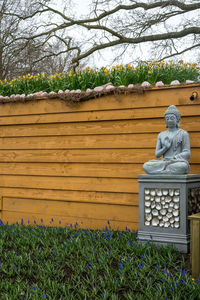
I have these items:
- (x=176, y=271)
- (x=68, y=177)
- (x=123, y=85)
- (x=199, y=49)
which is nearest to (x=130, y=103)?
(x=123, y=85)

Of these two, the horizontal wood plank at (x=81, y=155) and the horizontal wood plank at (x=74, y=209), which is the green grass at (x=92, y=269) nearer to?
the horizontal wood plank at (x=74, y=209)

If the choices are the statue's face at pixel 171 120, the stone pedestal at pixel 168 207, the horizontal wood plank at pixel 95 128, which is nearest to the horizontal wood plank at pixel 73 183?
the horizontal wood plank at pixel 95 128

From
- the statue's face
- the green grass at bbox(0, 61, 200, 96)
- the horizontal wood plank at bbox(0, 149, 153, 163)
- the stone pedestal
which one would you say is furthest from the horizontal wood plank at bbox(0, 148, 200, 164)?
the green grass at bbox(0, 61, 200, 96)

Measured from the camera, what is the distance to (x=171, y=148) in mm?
4367

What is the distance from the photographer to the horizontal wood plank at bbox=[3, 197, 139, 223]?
17.2ft

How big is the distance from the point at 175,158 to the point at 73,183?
1992 millimetres

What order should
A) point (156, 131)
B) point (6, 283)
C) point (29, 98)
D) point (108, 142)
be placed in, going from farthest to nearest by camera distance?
1. point (29, 98)
2. point (108, 142)
3. point (156, 131)
4. point (6, 283)

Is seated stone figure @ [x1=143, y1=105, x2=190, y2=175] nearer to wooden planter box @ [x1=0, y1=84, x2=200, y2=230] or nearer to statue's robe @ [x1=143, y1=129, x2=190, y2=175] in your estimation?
statue's robe @ [x1=143, y1=129, x2=190, y2=175]

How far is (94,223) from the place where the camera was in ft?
17.9

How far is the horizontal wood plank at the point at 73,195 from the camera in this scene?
17.2ft

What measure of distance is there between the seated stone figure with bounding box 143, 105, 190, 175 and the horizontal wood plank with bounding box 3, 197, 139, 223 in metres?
1.11

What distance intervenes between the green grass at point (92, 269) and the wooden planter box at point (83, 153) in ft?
2.46

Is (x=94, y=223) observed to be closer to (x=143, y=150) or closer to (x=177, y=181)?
(x=143, y=150)

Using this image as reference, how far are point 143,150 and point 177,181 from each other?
116 centimetres
